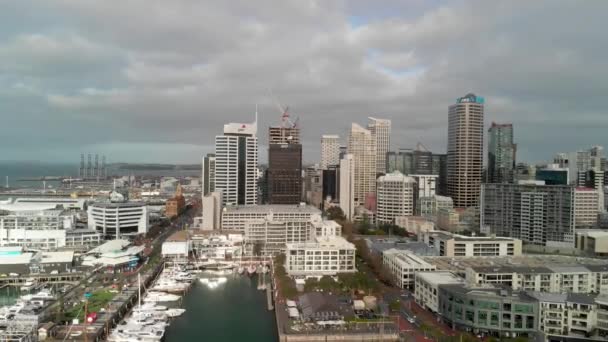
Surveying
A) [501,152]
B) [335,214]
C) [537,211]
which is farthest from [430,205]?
[501,152]

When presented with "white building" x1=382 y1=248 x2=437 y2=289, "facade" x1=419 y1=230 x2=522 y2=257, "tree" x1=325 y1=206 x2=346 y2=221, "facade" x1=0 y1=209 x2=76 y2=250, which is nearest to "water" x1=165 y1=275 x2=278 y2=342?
"white building" x1=382 y1=248 x2=437 y2=289

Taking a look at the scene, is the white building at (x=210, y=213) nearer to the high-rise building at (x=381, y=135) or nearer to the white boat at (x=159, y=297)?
the white boat at (x=159, y=297)

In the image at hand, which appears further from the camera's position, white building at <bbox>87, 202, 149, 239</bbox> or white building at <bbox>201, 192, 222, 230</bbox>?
white building at <bbox>201, 192, 222, 230</bbox>

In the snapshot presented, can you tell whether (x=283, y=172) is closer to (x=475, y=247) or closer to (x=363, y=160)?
(x=363, y=160)

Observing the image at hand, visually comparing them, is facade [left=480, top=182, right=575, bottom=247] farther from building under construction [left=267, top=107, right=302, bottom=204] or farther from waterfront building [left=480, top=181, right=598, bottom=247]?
building under construction [left=267, top=107, right=302, bottom=204]

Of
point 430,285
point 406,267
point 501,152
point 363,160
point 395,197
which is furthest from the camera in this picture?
point 363,160

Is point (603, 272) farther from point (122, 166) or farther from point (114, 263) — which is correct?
point (122, 166)

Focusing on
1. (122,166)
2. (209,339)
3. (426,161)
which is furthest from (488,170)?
(122,166)
